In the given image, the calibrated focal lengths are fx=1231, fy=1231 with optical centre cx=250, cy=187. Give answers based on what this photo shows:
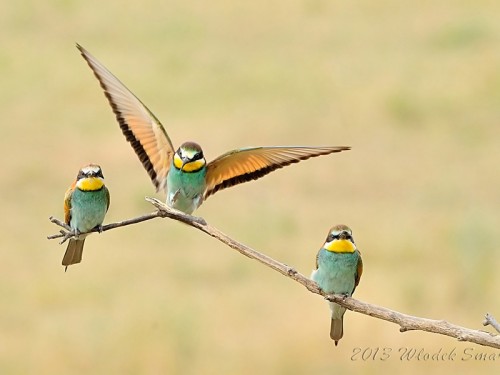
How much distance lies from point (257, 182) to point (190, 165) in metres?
8.65

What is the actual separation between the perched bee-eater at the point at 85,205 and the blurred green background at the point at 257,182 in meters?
4.01

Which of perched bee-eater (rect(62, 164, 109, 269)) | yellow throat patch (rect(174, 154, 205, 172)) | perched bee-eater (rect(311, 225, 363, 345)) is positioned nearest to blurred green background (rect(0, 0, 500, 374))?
perched bee-eater (rect(311, 225, 363, 345))

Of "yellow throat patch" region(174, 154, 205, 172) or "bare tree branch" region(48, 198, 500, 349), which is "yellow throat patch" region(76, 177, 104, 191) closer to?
"yellow throat patch" region(174, 154, 205, 172)

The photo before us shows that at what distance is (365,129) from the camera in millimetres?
13328

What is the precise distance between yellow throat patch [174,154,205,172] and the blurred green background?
3.85m

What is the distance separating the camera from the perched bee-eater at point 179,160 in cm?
324

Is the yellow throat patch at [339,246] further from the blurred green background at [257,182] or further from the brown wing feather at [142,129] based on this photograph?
the blurred green background at [257,182]

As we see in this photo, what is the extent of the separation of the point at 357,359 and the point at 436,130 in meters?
6.41

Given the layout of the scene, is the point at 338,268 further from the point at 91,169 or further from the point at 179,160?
the point at 91,169

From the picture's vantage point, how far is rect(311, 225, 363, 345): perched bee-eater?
3240 millimetres

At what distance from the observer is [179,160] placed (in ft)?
10.9

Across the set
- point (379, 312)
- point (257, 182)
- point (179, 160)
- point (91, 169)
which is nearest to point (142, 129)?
point (179, 160)

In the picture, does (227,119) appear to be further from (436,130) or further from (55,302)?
(55,302)

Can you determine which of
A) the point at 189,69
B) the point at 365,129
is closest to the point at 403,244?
the point at 365,129
